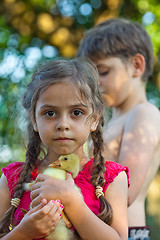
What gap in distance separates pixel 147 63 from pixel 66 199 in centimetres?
190

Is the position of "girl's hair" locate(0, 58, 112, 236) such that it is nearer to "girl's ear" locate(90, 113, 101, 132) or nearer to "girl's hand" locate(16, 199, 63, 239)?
"girl's ear" locate(90, 113, 101, 132)

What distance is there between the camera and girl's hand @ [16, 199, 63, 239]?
5.32 feet

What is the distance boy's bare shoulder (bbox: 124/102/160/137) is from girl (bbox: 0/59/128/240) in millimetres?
725

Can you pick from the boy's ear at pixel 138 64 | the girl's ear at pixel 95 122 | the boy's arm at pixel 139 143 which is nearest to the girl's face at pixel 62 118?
the girl's ear at pixel 95 122

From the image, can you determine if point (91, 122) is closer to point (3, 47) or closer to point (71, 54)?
point (71, 54)

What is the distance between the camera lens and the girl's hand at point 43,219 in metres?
1.62

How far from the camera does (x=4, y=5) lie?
6.72m

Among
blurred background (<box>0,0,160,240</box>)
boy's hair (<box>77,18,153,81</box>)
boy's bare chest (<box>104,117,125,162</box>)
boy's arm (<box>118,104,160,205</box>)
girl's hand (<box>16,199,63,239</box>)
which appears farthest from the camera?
blurred background (<box>0,0,160,240</box>)

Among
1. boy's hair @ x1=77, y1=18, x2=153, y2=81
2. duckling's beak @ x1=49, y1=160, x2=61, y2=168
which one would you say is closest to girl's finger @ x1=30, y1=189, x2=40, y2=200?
duckling's beak @ x1=49, y1=160, x2=61, y2=168

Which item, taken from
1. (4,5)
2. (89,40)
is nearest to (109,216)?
(89,40)

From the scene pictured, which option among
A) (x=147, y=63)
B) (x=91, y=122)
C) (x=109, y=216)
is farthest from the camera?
(x=147, y=63)

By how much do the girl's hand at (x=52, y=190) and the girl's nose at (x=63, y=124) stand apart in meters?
0.23

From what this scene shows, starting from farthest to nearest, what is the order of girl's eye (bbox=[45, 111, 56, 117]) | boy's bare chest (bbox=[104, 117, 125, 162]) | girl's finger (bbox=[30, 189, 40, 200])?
1. boy's bare chest (bbox=[104, 117, 125, 162])
2. girl's eye (bbox=[45, 111, 56, 117])
3. girl's finger (bbox=[30, 189, 40, 200])

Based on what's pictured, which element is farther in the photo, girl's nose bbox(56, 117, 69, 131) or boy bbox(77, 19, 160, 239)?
boy bbox(77, 19, 160, 239)
